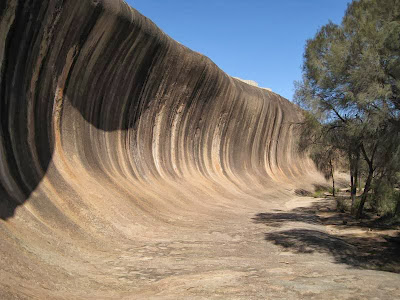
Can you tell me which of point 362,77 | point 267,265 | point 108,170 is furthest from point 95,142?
point 362,77

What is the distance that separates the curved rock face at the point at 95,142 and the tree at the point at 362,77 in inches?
185

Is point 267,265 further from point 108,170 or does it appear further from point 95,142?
point 95,142

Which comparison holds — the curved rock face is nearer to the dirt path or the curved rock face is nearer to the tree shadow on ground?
the dirt path

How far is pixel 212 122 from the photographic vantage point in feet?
67.9

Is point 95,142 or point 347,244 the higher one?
point 95,142

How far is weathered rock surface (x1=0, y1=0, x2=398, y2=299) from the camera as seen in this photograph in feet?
20.6

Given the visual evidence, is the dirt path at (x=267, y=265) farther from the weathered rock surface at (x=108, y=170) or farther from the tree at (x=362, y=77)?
the tree at (x=362, y=77)

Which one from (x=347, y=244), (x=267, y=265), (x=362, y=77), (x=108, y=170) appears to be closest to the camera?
(x=267, y=265)

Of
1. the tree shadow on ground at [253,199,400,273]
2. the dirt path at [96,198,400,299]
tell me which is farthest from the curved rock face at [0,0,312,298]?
the tree shadow on ground at [253,199,400,273]

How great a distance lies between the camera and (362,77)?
9.84 m

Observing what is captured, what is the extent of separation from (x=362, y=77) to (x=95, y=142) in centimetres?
711

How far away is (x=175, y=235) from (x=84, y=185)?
8.00 feet

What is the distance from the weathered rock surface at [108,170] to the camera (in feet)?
20.6

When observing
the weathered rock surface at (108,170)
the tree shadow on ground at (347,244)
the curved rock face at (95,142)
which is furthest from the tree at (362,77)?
the curved rock face at (95,142)
